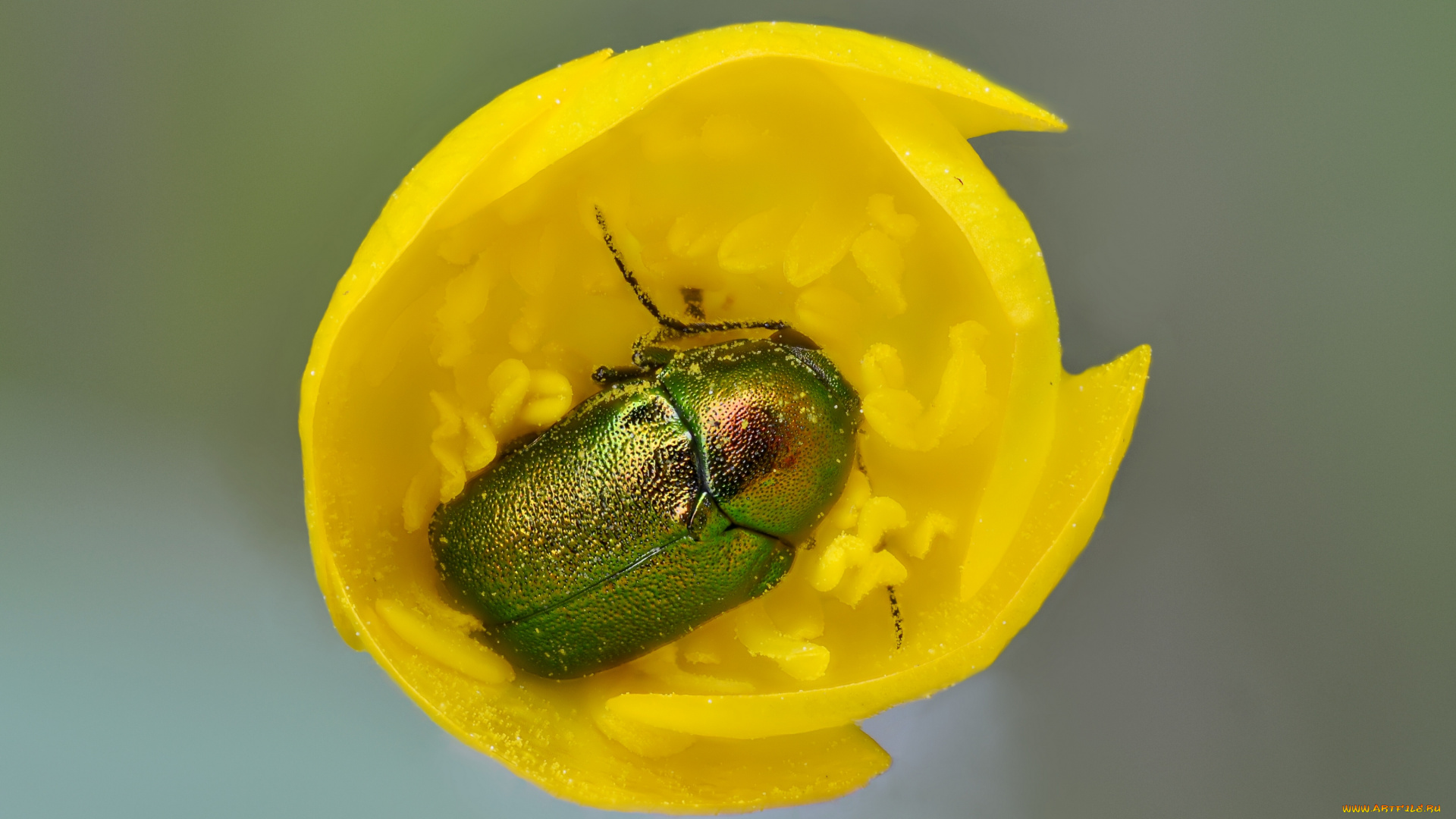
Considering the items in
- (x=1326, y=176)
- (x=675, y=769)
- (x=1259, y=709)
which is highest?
(x=1326, y=176)

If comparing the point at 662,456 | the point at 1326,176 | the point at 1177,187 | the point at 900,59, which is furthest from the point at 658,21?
the point at 1326,176

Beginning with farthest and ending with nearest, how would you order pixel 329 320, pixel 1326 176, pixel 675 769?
1. pixel 1326 176
2. pixel 675 769
3. pixel 329 320

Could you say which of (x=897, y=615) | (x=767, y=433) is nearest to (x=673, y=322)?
(x=767, y=433)

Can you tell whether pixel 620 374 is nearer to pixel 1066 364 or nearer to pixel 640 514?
pixel 640 514

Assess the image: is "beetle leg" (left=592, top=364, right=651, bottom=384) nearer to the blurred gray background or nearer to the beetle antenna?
the beetle antenna

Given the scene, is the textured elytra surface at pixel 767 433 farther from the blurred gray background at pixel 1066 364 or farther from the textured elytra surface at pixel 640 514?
the blurred gray background at pixel 1066 364

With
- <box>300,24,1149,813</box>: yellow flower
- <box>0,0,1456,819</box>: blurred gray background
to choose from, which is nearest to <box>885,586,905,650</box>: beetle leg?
<box>300,24,1149,813</box>: yellow flower

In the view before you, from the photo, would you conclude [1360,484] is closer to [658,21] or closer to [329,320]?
[658,21]
